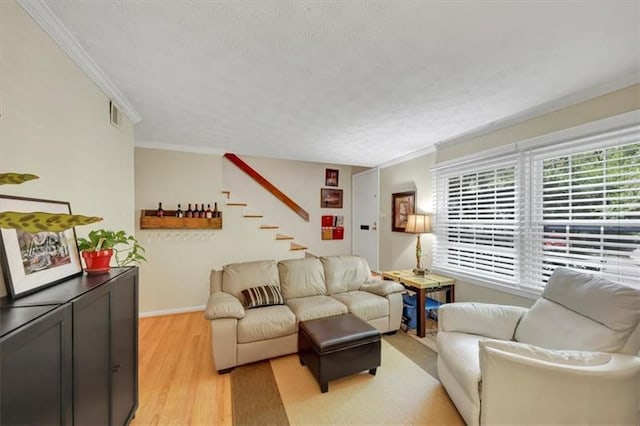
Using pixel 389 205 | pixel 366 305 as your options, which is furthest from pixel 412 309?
pixel 389 205

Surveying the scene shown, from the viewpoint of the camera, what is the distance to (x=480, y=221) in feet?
9.86

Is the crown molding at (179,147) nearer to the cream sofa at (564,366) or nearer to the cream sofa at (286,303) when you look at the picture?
the cream sofa at (286,303)

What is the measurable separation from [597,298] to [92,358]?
2833 mm

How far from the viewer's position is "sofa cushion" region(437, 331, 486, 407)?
1.54 meters

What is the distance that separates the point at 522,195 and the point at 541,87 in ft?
3.42

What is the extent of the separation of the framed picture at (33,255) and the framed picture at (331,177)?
14.9 ft

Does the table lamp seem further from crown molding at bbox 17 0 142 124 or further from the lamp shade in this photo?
crown molding at bbox 17 0 142 124

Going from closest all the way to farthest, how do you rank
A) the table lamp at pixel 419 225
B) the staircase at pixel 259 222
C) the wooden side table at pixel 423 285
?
1. the wooden side table at pixel 423 285
2. the table lamp at pixel 419 225
3. the staircase at pixel 259 222

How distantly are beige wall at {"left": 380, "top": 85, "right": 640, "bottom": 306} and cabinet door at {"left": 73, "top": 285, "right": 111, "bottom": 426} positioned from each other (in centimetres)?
334

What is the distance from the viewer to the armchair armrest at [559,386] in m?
1.31

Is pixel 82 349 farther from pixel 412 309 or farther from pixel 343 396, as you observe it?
pixel 412 309

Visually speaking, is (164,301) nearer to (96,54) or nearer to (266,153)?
(266,153)

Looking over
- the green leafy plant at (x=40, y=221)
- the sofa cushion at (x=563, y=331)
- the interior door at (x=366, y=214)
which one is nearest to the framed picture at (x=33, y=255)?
the green leafy plant at (x=40, y=221)

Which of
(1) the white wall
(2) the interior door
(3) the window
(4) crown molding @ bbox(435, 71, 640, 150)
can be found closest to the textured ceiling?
(4) crown molding @ bbox(435, 71, 640, 150)
